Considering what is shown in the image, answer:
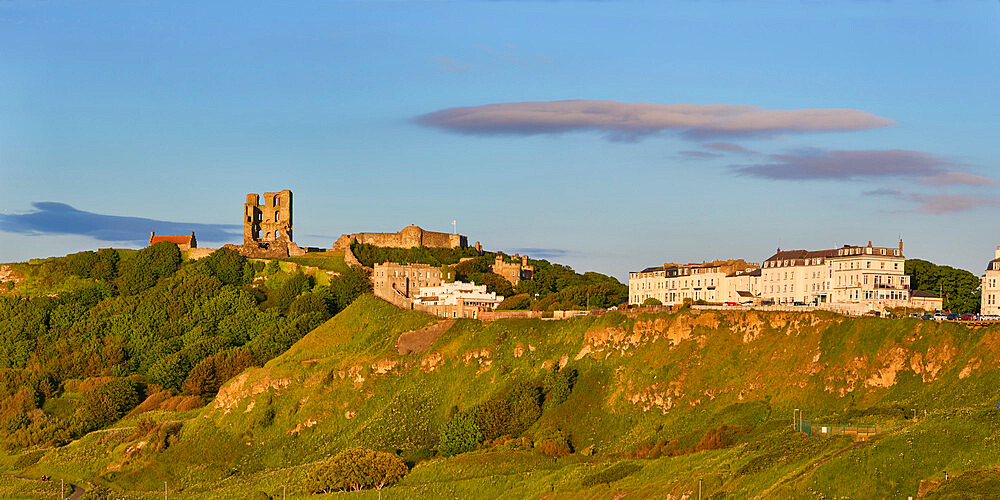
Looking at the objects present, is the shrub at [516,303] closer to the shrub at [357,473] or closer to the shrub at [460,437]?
the shrub at [460,437]

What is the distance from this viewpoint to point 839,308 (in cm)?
11531

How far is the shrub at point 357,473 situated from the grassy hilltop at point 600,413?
4.77 feet

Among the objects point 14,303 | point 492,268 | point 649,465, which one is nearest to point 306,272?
point 492,268

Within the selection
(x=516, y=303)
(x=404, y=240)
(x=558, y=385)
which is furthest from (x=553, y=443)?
(x=404, y=240)

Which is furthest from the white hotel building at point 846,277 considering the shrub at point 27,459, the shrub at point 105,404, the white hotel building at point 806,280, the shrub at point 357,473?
the shrub at point 27,459

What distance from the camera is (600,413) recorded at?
106 m

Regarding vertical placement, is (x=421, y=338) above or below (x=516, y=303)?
below

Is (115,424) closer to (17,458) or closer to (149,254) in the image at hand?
(17,458)

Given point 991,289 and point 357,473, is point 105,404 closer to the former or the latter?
point 357,473

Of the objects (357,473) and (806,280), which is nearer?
(357,473)

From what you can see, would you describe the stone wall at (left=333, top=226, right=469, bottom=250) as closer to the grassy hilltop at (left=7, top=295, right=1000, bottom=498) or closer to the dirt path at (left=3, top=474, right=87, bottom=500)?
the grassy hilltop at (left=7, top=295, right=1000, bottom=498)

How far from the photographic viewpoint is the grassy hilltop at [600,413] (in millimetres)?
71062

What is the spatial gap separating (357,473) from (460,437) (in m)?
11.3

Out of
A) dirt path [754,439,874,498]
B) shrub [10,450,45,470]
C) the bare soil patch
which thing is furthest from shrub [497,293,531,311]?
dirt path [754,439,874,498]
